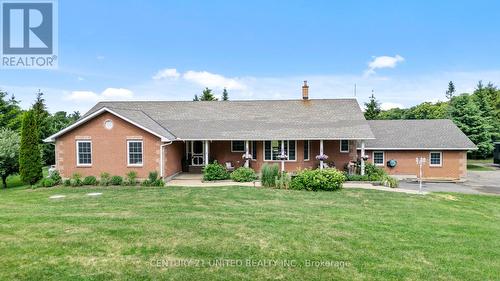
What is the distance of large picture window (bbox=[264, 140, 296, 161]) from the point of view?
69.9 feet

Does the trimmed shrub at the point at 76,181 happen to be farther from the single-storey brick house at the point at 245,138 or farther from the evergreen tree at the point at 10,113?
the evergreen tree at the point at 10,113

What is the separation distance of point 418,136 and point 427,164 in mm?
2375

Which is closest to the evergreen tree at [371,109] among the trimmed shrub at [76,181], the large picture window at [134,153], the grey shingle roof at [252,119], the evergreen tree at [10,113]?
the grey shingle roof at [252,119]

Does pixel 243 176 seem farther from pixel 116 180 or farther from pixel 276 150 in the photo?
pixel 116 180

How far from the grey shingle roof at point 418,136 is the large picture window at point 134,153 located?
15.8 m

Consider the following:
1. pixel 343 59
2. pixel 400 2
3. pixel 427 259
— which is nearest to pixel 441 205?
pixel 427 259

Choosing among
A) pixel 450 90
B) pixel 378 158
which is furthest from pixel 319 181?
pixel 450 90

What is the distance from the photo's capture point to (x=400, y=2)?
64.5ft

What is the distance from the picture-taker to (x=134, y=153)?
1806cm

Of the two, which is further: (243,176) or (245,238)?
(243,176)

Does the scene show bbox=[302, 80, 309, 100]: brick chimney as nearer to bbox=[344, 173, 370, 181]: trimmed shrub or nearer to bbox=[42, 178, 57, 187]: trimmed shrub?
bbox=[344, 173, 370, 181]: trimmed shrub

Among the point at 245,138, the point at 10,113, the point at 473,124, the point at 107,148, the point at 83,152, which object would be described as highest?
the point at 10,113

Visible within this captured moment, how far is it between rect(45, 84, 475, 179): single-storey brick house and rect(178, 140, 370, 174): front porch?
0.07 m

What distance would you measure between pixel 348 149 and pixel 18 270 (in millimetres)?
19482
